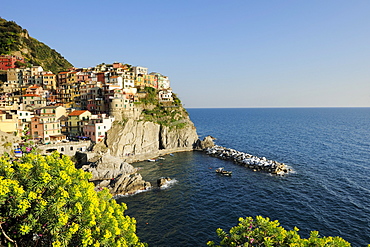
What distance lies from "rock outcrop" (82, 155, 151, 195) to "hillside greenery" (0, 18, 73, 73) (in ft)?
346

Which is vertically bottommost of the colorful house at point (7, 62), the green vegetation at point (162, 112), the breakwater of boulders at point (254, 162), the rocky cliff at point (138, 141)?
the breakwater of boulders at point (254, 162)

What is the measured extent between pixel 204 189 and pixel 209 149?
40306 millimetres

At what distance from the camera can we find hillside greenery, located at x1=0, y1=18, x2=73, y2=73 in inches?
5325

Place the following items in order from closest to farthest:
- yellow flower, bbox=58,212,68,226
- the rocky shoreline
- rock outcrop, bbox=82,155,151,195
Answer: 1. yellow flower, bbox=58,212,68,226
2. rock outcrop, bbox=82,155,151,195
3. the rocky shoreline

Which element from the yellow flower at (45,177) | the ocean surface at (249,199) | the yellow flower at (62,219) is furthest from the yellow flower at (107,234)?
the ocean surface at (249,199)

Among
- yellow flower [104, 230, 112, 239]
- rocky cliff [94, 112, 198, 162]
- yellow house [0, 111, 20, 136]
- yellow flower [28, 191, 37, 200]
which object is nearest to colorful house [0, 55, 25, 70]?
yellow house [0, 111, 20, 136]

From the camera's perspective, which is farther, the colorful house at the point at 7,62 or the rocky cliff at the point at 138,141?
the colorful house at the point at 7,62

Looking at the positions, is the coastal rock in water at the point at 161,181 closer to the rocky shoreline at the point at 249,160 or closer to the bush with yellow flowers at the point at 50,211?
the rocky shoreline at the point at 249,160

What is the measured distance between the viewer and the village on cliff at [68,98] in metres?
75.8

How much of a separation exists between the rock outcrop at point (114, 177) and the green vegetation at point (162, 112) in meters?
33.1

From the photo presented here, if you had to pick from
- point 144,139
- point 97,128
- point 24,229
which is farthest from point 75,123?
point 24,229

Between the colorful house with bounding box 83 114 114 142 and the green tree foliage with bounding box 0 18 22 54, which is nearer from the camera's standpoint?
the colorful house with bounding box 83 114 114 142

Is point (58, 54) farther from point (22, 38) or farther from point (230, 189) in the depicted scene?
point (230, 189)

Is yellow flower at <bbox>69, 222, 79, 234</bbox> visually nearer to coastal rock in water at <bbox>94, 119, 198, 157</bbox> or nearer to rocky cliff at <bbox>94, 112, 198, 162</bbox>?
rocky cliff at <bbox>94, 112, 198, 162</bbox>
